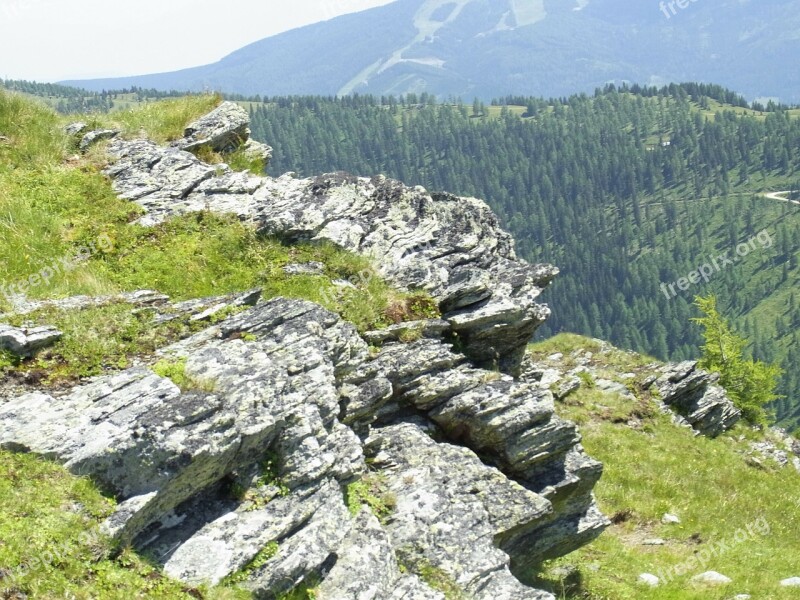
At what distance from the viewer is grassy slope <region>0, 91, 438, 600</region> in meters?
8.77

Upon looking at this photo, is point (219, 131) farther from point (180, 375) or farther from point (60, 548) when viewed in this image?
point (60, 548)

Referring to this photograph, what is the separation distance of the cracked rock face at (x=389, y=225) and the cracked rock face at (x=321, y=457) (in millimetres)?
1624

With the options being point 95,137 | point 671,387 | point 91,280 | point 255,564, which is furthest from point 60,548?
point 671,387

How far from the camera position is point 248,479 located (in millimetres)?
11023

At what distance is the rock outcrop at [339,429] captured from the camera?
397 inches

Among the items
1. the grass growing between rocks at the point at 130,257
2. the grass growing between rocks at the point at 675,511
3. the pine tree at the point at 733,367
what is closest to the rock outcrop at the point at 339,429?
the grass growing between rocks at the point at 130,257

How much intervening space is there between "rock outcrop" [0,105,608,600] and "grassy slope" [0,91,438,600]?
45 cm

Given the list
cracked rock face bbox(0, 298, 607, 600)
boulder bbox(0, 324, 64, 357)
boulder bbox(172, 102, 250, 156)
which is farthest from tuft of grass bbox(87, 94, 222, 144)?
boulder bbox(0, 324, 64, 357)

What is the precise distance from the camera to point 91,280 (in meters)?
15.3

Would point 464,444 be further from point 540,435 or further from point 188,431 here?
point 188,431

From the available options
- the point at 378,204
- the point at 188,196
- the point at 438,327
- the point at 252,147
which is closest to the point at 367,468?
the point at 438,327

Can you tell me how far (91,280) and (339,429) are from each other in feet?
22.5

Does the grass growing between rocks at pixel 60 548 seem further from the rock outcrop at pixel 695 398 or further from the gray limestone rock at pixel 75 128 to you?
the rock outcrop at pixel 695 398

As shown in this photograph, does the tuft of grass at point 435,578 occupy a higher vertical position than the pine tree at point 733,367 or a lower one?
higher
